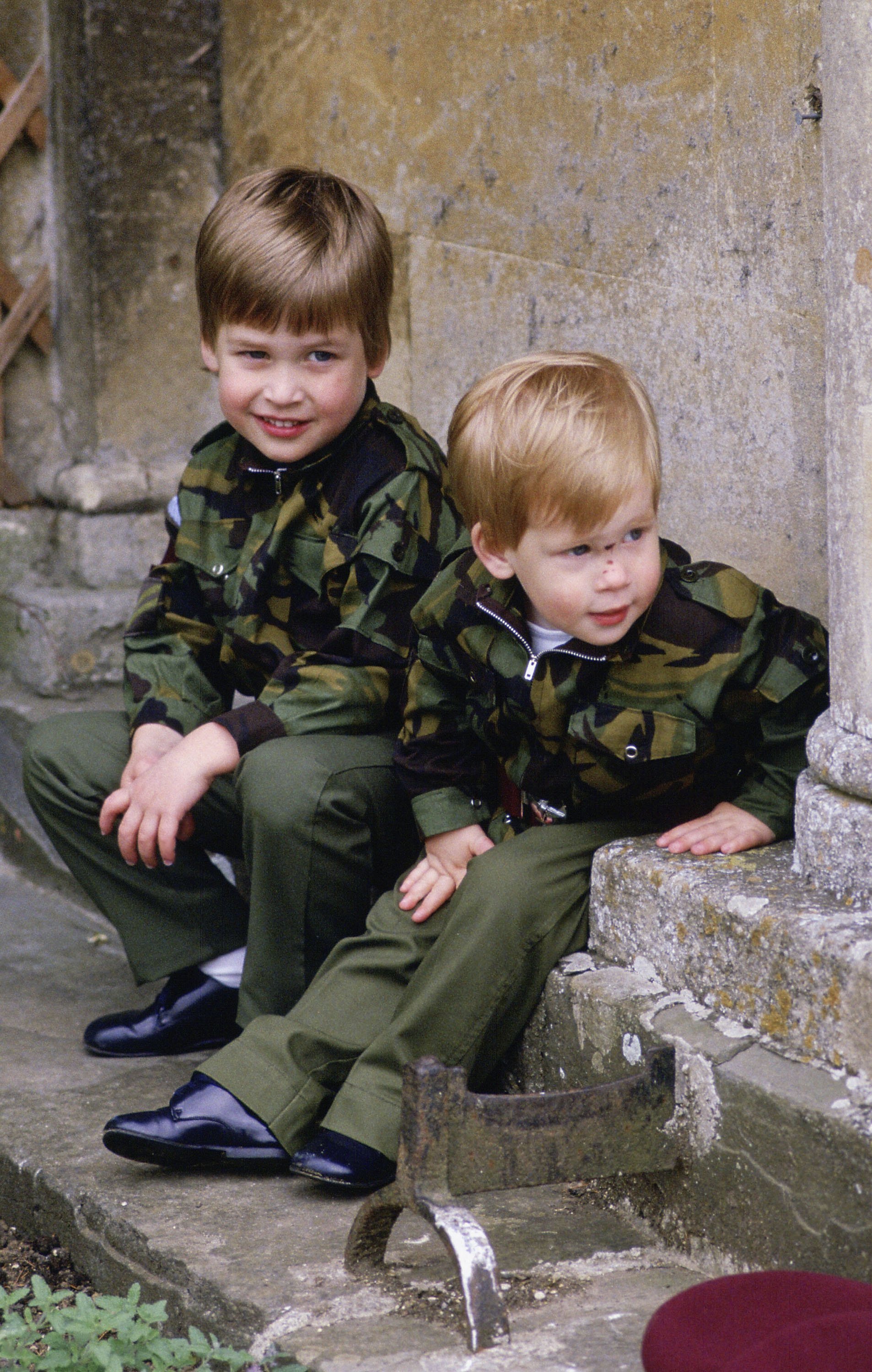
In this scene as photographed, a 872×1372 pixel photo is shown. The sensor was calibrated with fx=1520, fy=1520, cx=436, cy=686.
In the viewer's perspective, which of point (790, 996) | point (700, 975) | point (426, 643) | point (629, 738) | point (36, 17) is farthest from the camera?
point (36, 17)

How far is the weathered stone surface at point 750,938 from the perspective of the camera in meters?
1.49

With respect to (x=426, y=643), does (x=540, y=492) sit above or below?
above

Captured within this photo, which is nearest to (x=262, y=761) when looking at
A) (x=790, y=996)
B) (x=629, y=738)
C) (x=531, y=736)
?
(x=531, y=736)

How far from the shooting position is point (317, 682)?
2.11m

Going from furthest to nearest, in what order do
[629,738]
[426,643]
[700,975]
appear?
[426,643] → [629,738] → [700,975]

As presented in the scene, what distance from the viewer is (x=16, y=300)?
11.2ft

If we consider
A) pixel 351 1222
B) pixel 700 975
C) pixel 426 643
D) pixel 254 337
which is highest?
pixel 254 337

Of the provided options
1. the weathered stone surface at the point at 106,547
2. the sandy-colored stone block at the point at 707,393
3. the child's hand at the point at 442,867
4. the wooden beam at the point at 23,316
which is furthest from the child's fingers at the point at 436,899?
the wooden beam at the point at 23,316

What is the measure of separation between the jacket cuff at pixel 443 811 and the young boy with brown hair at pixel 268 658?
10cm

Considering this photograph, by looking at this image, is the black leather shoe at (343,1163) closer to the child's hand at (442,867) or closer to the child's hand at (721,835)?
the child's hand at (442,867)

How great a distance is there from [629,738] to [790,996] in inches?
15.1

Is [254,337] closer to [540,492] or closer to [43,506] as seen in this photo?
[540,492]

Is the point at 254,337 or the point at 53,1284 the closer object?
the point at 53,1284

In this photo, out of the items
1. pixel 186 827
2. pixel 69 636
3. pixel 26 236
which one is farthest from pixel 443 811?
pixel 26 236
